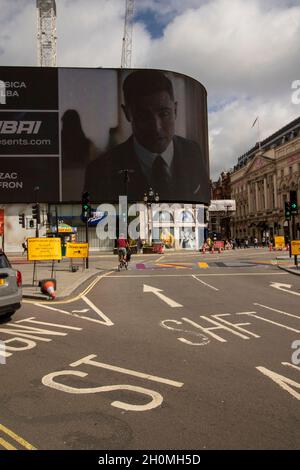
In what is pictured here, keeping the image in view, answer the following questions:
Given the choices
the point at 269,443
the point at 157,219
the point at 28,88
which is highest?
the point at 28,88

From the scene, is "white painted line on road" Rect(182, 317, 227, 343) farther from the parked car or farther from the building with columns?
the building with columns

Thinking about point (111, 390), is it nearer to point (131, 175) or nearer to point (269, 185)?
point (131, 175)

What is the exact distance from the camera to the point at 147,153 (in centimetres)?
6300

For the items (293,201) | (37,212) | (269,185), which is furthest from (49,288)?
(269,185)

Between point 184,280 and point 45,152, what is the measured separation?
47.0 metres

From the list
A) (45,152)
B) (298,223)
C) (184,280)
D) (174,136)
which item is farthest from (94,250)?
(298,223)

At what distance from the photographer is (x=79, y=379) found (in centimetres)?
550

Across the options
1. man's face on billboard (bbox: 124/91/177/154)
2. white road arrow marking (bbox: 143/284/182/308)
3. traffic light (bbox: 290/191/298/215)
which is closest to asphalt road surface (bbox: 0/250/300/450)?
white road arrow marking (bbox: 143/284/182/308)

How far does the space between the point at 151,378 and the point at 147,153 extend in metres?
59.2

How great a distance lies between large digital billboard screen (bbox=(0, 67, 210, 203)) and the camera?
6012 cm

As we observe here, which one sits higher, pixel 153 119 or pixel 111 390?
pixel 153 119

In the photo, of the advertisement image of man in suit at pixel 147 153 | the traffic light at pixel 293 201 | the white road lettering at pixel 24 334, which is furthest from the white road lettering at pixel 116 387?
the advertisement image of man in suit at pixel 147 153

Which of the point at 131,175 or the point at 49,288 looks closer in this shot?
the point at 49,288

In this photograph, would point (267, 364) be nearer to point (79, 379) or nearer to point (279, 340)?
point (279, 340)
